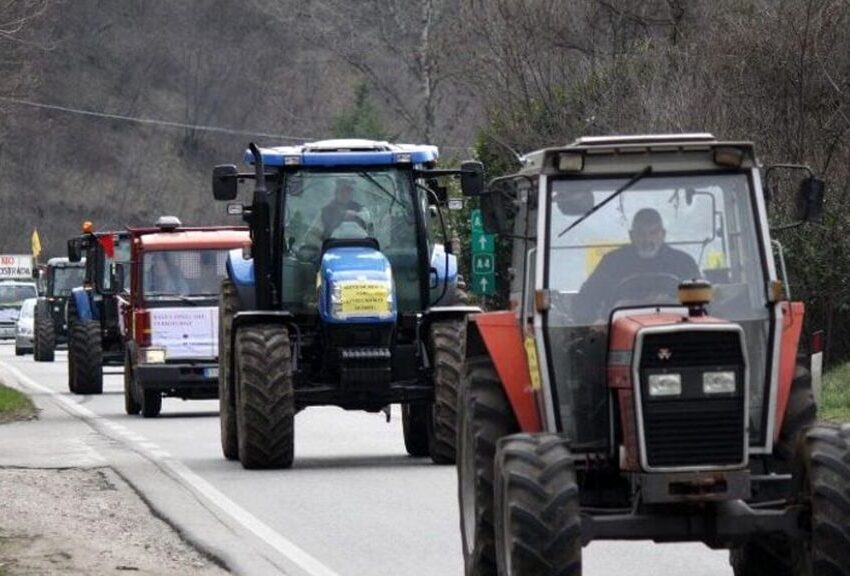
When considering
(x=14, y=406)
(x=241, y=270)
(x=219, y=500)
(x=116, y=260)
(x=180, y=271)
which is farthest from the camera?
(x=116, y=260)

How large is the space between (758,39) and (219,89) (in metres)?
69.4

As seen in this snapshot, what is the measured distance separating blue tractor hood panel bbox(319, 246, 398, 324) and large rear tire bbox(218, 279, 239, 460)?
98 cm

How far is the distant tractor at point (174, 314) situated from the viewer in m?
27.2

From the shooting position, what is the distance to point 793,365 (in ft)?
34.0

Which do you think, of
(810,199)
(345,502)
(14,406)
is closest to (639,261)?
(810,199)

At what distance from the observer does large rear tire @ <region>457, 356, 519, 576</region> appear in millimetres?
10625

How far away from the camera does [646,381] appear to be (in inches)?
380

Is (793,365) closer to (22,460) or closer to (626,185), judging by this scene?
(626,185)

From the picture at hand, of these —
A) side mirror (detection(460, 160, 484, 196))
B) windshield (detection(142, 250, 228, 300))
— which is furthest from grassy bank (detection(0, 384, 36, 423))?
side mirror (detection(460, 160, 484, 196))

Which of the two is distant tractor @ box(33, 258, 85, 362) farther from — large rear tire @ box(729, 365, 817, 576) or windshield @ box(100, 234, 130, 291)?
large rear tire @ box(729, 365, 817, 576)

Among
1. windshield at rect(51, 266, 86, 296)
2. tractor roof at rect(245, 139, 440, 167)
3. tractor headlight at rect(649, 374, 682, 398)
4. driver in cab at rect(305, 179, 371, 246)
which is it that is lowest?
windshield at rect(51, 266, 86, 296)

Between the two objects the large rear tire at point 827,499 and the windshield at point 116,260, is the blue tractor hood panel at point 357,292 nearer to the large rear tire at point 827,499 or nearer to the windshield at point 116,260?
the large rear tire at point 827,499

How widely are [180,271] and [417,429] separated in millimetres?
8836

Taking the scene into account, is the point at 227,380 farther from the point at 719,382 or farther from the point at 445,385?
the point at 719,382
